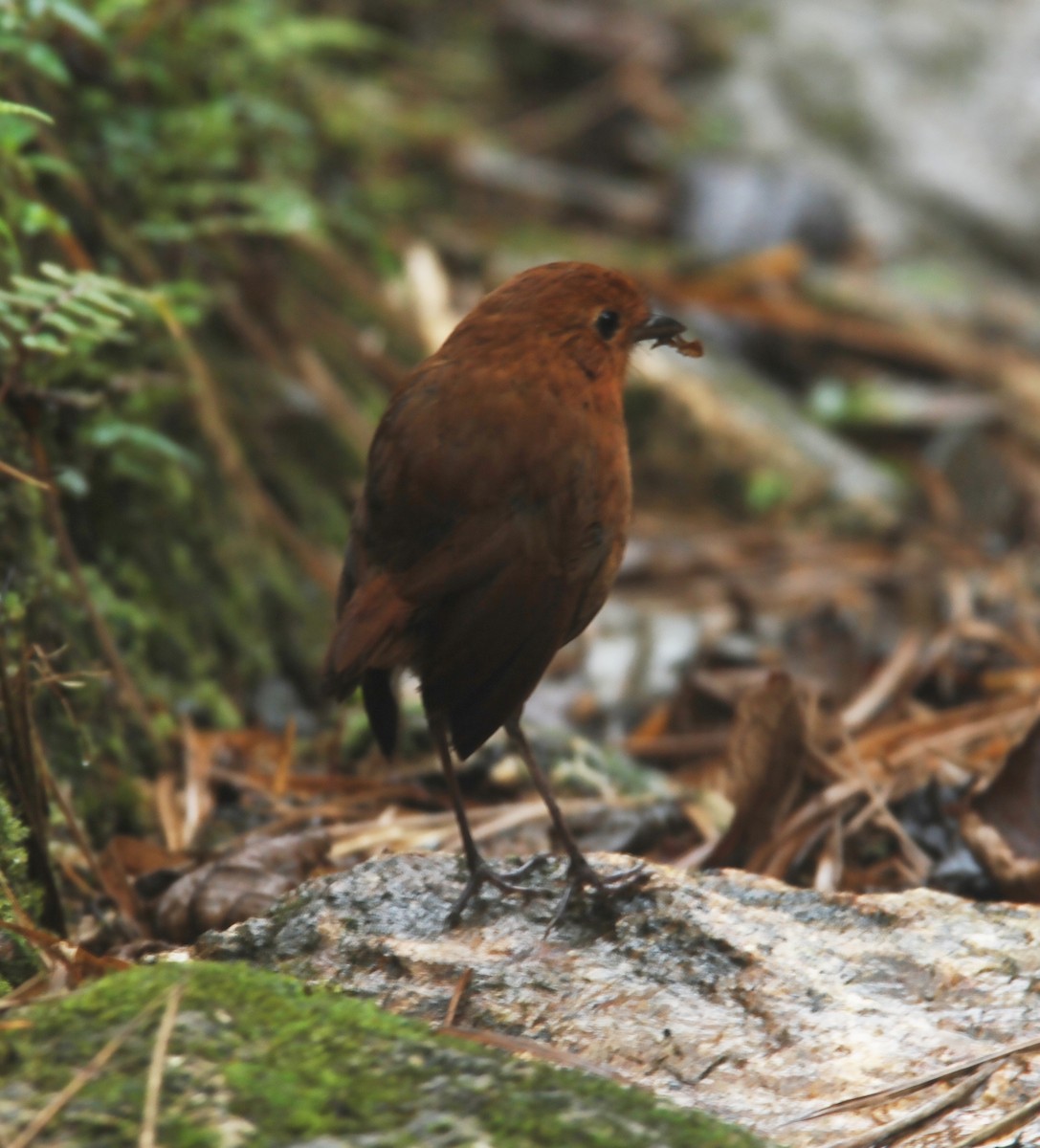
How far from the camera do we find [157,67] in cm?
494

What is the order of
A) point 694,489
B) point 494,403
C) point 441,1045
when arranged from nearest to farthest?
point 441,1045 → point 494,403 → point 694,489

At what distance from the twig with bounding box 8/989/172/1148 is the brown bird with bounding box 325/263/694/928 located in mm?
830

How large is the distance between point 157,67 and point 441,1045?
388 cm

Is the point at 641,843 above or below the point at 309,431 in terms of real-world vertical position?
below

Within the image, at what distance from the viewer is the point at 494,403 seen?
2.77 metres

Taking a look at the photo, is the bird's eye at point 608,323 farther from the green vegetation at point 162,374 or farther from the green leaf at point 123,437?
the green leaf at point 123,437

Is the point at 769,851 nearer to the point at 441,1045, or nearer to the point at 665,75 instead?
the point at 441,1045

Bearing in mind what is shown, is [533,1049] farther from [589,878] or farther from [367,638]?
[367,638]

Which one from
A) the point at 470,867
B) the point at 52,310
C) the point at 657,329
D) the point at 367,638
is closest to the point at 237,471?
the point at 52,310

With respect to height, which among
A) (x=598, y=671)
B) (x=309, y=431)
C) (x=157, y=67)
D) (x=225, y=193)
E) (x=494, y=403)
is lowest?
(x=598, y=671)

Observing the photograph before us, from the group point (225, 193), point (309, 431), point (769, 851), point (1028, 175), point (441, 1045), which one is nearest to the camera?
point (441, 1045)

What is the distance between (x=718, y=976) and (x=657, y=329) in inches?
54.7

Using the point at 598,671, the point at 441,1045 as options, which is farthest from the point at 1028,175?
the point at 441,1045

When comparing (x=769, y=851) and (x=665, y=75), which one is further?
(x=665, y=75)
